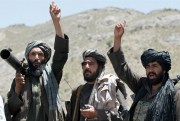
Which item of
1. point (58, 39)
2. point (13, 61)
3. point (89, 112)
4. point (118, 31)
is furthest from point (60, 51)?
point (89, 112)

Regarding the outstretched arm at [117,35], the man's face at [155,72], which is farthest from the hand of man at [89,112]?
the outstretched arm at [117,35]

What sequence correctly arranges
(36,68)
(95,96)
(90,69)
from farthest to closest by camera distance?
1. (36,68)
2. (90,69)
3. (95,96)

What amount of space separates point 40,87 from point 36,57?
393mm

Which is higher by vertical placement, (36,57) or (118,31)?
(118,31)

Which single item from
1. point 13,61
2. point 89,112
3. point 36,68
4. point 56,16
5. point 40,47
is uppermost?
point 56,16

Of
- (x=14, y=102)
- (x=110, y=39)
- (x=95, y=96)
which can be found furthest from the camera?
(x=110, y=39)

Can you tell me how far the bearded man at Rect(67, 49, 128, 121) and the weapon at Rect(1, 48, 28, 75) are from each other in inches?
28.6

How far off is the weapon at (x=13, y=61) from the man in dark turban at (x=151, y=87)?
118 cm

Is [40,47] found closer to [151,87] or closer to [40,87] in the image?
[40,87]

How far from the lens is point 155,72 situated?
5.61 m

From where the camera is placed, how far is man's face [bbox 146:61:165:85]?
560cm

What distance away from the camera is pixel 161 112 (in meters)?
5.36

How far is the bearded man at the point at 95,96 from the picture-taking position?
569 centimetres

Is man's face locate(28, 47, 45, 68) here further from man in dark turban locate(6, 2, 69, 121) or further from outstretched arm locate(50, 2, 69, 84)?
outstretched arm locate(50, 2, 69, 84)
